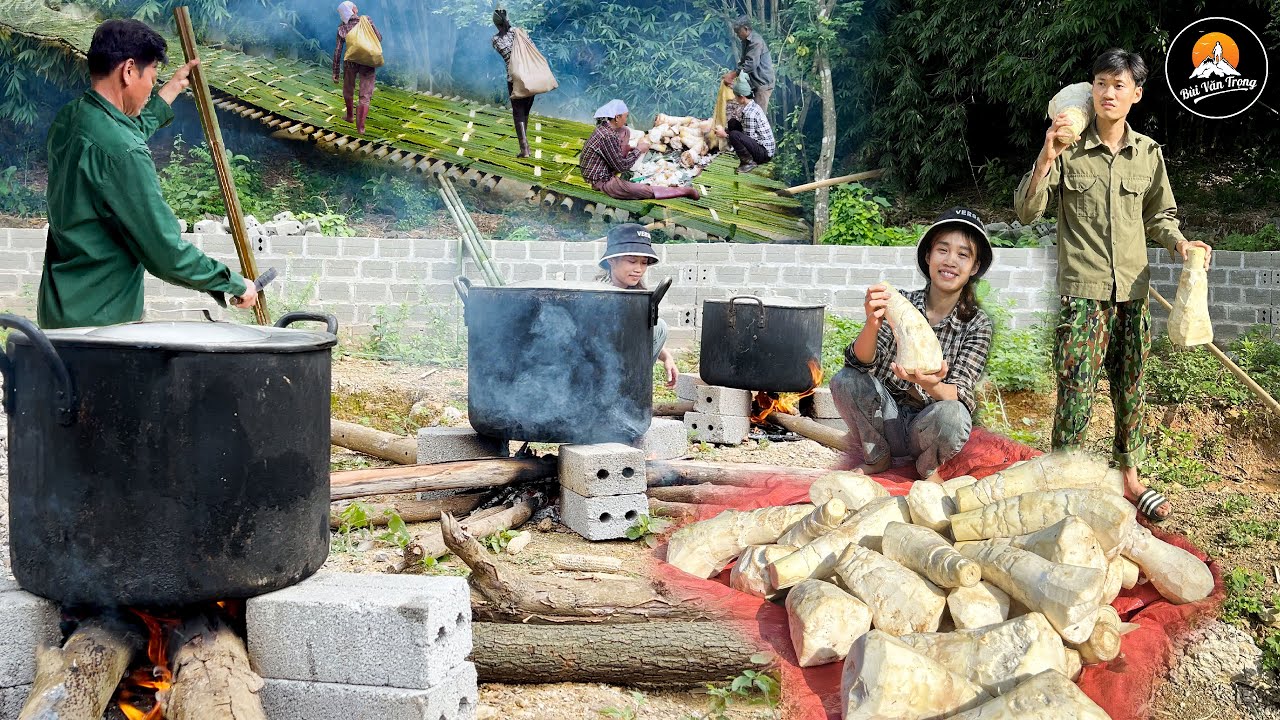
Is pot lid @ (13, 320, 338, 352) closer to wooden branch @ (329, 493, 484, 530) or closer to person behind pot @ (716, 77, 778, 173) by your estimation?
wooden branch @ (329, 493, 484, 530)

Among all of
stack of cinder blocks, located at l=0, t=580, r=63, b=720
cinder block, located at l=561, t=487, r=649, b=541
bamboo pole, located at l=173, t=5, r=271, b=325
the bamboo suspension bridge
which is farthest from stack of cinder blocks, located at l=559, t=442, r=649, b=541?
the bamboo suspension bridge

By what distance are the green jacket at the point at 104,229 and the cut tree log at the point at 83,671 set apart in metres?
1.09

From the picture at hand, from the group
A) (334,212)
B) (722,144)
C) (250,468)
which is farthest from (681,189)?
Result: (250,468)

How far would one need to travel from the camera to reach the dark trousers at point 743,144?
11469mm

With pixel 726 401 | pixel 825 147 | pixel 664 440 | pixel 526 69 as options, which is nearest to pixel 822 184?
pixel 825 147

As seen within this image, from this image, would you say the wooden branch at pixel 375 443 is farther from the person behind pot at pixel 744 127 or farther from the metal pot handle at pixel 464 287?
the person behind pot at pixel 744 127

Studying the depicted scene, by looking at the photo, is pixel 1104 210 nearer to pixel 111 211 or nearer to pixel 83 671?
pixel 111 211

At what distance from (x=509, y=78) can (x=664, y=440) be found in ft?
23.5

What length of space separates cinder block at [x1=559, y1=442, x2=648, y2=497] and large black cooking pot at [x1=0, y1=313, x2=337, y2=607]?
1.77 meters

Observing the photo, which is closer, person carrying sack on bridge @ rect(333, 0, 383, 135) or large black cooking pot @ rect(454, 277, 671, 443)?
large black cooking pot @ rect(454, 277, 671, 443)

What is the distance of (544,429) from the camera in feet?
13.8

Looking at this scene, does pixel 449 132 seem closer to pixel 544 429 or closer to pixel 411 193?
pixel 411 193

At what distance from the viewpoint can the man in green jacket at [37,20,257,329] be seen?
292 centimetres

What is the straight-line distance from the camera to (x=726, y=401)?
6.39 metres
